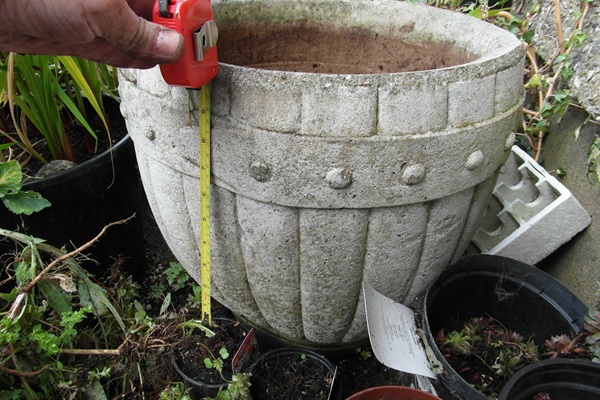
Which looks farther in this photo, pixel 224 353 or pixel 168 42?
pixel 224 353

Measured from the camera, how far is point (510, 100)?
3.94 feet

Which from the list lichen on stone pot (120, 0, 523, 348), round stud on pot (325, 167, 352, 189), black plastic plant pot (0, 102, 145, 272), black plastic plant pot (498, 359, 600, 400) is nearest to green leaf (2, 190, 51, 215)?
black plastic plant pot (0, 102, 145, 272)

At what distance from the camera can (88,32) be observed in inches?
32.9

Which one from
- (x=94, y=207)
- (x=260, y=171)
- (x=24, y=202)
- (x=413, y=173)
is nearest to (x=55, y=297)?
(x=24, y=202)

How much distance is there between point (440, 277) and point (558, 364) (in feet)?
1.20

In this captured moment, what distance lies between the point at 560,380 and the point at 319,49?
1.34 metres

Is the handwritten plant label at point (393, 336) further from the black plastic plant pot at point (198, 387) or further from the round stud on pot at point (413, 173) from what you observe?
the black plastic plant pot at point (198, 387)

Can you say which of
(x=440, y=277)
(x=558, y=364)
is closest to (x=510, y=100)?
(x=440, y=277)

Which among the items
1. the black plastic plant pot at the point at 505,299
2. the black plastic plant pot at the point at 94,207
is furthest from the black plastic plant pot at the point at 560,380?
the black plastic plant pot at the point at 94,207

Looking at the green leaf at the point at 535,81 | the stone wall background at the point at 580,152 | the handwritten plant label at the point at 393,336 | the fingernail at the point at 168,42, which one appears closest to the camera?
the fingernail at the point at 168,42

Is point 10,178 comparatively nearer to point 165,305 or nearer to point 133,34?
point 165,305

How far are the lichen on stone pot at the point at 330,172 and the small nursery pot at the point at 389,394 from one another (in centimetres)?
21

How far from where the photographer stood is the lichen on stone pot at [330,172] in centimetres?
104

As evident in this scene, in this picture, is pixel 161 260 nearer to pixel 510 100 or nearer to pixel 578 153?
pixel 510 100
